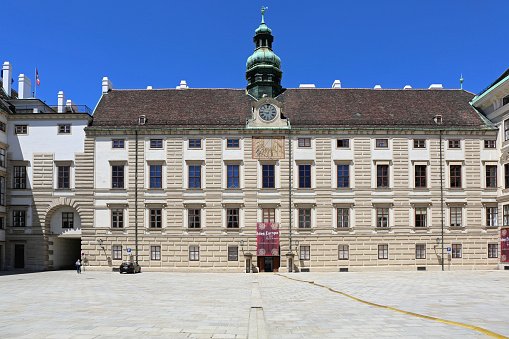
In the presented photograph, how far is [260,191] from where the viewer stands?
2084 inches

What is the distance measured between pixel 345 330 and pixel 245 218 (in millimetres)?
36587

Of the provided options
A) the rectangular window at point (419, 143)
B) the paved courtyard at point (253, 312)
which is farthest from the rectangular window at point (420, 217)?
the paved courtyard at point (253, 312)

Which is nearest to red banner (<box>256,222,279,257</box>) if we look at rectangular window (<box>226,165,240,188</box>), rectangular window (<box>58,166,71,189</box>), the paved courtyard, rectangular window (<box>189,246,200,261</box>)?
rectangular window (<box>226,165,240,188</box>)

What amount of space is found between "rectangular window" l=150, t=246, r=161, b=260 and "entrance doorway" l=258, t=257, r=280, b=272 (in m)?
10.7

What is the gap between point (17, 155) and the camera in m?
53.3

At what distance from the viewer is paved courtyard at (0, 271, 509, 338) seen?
16.0 m

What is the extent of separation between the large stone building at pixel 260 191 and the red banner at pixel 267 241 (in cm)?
11

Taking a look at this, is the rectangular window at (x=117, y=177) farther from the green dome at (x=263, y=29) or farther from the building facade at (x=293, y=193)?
the green dome at (x=263, y=29)

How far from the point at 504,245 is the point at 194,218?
1284 inches

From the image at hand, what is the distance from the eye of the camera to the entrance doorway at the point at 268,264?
5269 centimetres

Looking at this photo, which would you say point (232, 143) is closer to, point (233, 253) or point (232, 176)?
point (232, 176)

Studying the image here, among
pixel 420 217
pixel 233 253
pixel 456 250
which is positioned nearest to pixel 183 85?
pixel 233 253

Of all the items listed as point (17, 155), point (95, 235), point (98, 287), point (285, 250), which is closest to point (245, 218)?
point (285, 250)

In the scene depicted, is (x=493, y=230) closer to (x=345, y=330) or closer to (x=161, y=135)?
(x=161, y=135)
